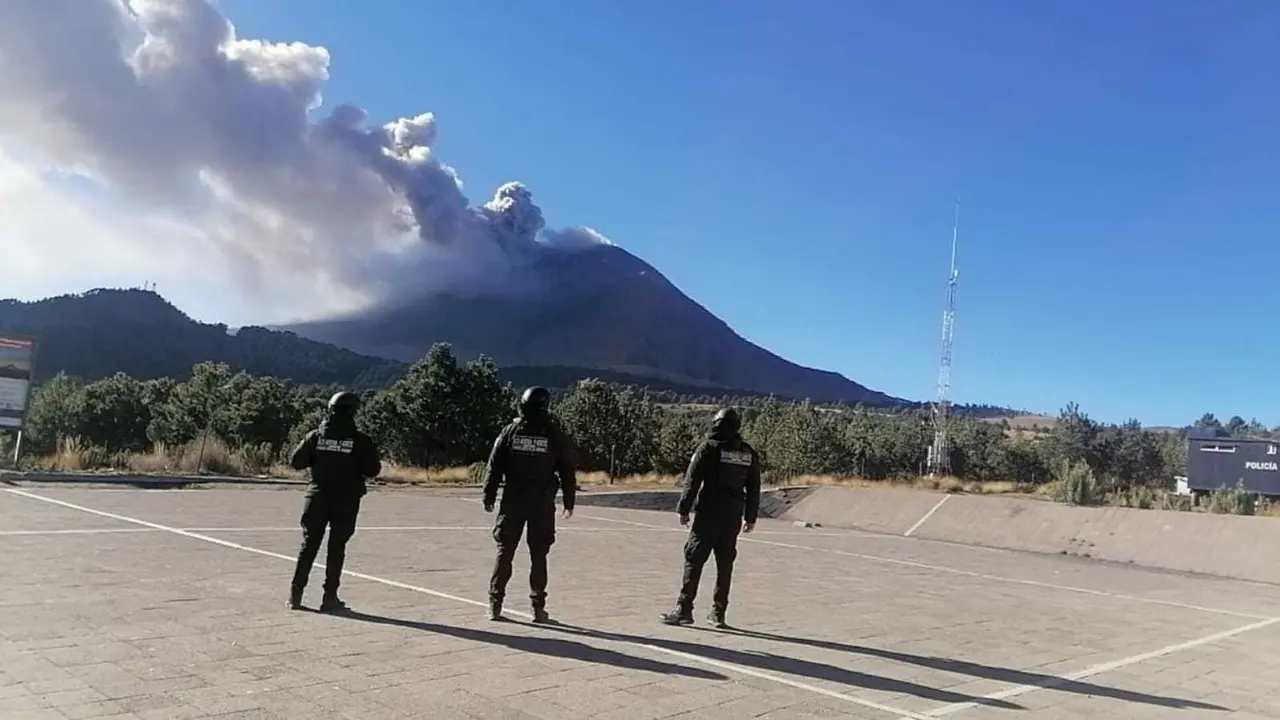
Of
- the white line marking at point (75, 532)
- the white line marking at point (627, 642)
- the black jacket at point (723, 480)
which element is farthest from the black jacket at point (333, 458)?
the white line marking at point (75, 532)

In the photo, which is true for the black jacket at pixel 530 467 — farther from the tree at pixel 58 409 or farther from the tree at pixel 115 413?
the tree at pixel 115 413

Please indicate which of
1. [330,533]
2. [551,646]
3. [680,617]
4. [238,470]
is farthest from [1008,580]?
[238,470]

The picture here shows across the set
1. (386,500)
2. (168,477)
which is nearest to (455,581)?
(386,500)

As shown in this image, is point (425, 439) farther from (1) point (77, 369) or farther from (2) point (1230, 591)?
(1) point (77, 369)

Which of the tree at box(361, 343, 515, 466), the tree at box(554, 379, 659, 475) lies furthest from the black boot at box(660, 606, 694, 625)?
the tree at box(554, 379, 659, 475)

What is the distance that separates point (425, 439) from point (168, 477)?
28.2m

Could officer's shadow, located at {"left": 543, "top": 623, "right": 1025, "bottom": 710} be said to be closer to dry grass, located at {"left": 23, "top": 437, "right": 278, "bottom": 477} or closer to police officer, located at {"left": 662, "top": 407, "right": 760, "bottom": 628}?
Answer: police officer, located at {"left": 662, "top": 407, "right": 760, "bottom": 628}

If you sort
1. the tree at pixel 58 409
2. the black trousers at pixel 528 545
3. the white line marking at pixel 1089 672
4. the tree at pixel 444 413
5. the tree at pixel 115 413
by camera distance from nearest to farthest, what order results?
1. the white line marking at pixel 1089 672
2. the black trousers at pixel 528 545
3. the tree at pixel 444 413
4. the tree at pixel 58 409
5. the tree at pixel 115 413

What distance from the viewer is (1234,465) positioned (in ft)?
121

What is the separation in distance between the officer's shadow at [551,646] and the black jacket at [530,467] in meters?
0.99

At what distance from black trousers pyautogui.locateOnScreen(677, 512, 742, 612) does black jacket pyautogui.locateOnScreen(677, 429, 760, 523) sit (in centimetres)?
7

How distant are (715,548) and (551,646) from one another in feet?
6.24

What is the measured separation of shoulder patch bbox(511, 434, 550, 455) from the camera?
277 inches

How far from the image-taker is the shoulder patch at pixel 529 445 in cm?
703
